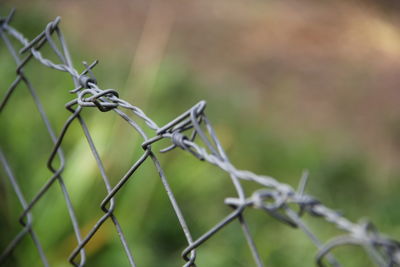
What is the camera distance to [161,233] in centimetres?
232

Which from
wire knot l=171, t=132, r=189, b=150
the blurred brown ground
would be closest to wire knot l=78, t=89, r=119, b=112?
wire knot l=171, t=132, r=189, b=150

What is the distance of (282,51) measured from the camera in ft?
16.2

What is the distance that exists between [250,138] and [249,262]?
3.62ft

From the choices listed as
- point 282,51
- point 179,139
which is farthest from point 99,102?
point 282,51

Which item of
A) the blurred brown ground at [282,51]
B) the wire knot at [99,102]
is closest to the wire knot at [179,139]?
the wire knot at [99,102]

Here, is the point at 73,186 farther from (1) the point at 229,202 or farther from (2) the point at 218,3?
(2) the point at 218,3

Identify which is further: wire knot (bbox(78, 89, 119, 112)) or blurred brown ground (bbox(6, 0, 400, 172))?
blurred brown ground (bbox(6, 0, 400, 172))

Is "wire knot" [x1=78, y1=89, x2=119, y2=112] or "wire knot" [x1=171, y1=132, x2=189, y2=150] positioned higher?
"wire knot" [x1=78, y1=89, x2=119, y2=112]

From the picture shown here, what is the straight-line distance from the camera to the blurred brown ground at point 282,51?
395 cm

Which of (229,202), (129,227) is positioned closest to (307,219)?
(129,227)

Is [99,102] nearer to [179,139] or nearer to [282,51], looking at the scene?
[179,139]

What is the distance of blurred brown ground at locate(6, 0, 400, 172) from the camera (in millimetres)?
3949

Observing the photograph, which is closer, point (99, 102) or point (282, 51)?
point (99, 102)

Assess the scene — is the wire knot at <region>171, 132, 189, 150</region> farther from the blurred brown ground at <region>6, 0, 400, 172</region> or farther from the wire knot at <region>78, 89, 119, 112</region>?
the blurred brown ground at <region>6, 0, 400, 172</region>
